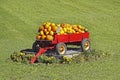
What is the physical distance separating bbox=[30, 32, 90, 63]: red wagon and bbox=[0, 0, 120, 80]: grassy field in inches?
53.0

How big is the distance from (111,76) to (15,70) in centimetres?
358

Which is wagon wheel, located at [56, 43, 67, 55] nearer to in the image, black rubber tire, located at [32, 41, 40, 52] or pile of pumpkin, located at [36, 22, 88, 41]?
pile of pumpkin, located at [36, 22, 88, 41]

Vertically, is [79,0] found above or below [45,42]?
above

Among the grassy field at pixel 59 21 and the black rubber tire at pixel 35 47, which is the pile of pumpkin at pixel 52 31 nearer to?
the black rubber tire at pixel 35 47

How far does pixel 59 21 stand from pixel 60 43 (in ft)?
56.1

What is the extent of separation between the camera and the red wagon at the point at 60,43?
56.4 ft

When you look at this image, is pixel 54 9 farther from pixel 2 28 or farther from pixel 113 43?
pixel 113 43

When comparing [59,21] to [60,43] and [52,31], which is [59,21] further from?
[60,43]

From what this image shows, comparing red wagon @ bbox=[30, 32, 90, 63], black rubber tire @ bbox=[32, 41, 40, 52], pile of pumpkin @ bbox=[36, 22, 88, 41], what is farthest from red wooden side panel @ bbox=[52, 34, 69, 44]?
black rubber tire @ bbox=[32, 41, 40, 52]

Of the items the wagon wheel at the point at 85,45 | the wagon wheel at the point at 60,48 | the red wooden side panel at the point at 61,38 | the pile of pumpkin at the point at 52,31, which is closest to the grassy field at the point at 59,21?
the wagon wheel at the point at 85,45

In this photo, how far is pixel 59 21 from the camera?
34375mm

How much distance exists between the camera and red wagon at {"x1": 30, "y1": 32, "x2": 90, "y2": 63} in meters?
17.2

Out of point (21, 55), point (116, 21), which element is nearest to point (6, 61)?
point (21, 55)

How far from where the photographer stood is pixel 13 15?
34.8 metres
